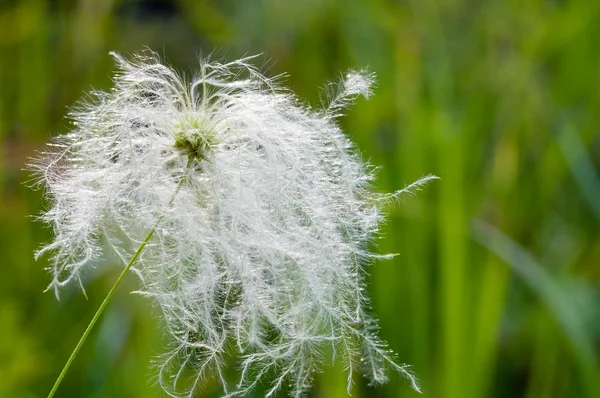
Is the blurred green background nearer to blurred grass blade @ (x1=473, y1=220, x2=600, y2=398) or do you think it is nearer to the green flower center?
blurred grass blade @ (x1=473, y1=220, x2=600, y2=398)

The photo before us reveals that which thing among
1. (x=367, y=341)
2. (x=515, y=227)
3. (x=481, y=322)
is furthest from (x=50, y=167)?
(x=515, y=227)

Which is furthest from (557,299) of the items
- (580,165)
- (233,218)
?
(233,218)

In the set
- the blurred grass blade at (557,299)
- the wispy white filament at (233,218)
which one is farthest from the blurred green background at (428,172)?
the wispy white filament at (233,218)

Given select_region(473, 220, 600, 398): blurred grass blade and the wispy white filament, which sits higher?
select_region(473, 220, 600, 398): blurred grass blade

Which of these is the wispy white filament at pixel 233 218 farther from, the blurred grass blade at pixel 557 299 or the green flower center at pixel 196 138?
the blurred grass blade at pixel 557 299

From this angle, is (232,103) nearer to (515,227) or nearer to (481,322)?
(481,322)

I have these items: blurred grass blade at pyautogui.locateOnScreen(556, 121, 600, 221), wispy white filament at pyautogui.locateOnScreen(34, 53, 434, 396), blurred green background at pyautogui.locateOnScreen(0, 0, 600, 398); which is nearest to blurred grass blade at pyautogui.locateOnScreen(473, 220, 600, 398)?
blurred green background at pyautogui.locateOnScreen(0, 0, 600, 398)
